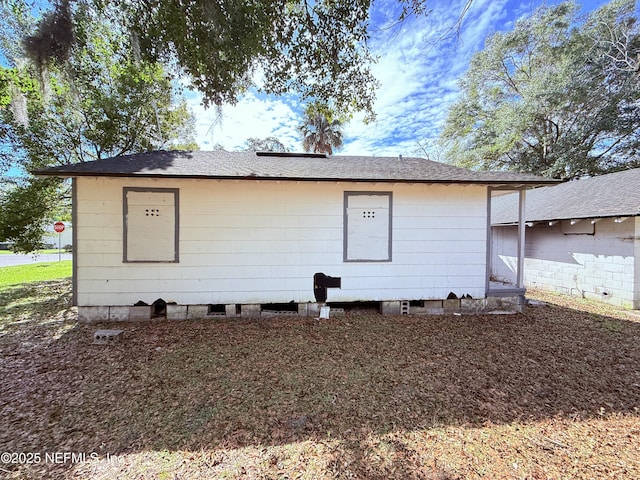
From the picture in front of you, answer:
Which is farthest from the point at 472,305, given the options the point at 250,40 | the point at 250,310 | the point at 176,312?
the point at 250,40

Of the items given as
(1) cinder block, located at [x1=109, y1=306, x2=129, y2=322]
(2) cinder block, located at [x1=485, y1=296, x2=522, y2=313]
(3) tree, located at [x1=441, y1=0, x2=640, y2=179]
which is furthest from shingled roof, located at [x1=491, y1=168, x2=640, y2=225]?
(1) cinder block, located at [x1=109, y1=306, x2=129, y2=322]

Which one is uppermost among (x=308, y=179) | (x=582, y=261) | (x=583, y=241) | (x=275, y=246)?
(x=308, y=179)

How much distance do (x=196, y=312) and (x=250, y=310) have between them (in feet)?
3.24

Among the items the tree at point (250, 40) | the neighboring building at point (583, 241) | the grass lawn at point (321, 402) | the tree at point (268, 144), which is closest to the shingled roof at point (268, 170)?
the tree at point (250, 40)

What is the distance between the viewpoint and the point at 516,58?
15.6 metres

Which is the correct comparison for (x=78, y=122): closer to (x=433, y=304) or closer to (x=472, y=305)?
(x=433, y=304)

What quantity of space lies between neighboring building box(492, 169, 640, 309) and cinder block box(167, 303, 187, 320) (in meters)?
9.35

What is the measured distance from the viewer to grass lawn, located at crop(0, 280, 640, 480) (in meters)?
1.90

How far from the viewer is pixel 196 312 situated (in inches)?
196

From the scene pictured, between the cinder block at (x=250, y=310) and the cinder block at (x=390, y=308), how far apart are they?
96.4 inches

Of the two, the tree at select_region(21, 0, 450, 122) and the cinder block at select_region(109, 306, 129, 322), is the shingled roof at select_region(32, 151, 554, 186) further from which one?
the cinder block at select_region(109, 306, 129, 322)

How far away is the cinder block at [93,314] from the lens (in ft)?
15.6

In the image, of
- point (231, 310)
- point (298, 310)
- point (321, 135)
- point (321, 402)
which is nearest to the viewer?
point (321, 402)

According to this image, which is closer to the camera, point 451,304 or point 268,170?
point 268,170
